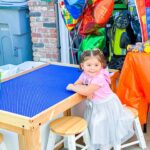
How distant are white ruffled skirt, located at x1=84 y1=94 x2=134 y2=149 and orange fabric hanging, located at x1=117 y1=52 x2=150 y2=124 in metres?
0.27

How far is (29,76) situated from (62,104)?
722 mm

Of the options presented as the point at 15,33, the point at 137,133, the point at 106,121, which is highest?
the point at 15,33

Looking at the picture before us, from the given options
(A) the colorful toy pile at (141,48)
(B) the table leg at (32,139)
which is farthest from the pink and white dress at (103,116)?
(B) the table leg at (32,139)

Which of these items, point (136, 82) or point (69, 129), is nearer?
point (69, 129)

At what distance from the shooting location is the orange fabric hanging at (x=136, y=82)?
286cm

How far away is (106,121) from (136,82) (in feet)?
1.67

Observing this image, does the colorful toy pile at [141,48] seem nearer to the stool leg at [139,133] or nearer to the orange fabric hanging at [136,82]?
the orange fabric hanging at [136,82]

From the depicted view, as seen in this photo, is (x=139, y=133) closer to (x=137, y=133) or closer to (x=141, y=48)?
(x=137, y=133)

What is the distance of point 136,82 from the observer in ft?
9.72

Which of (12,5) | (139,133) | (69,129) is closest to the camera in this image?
(69,129)

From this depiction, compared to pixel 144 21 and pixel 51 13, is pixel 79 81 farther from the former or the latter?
Answer: pixel 51 13

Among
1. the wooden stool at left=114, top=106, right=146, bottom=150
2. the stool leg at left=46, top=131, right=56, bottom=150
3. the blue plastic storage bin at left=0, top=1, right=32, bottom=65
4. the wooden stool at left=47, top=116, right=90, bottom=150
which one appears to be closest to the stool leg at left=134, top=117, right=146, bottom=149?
the wooden stool at left=114, top=106, right=146, bottom=150

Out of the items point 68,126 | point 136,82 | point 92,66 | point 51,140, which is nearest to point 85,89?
point 92,66

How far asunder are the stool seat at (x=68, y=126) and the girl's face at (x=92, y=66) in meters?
→ 0.37
